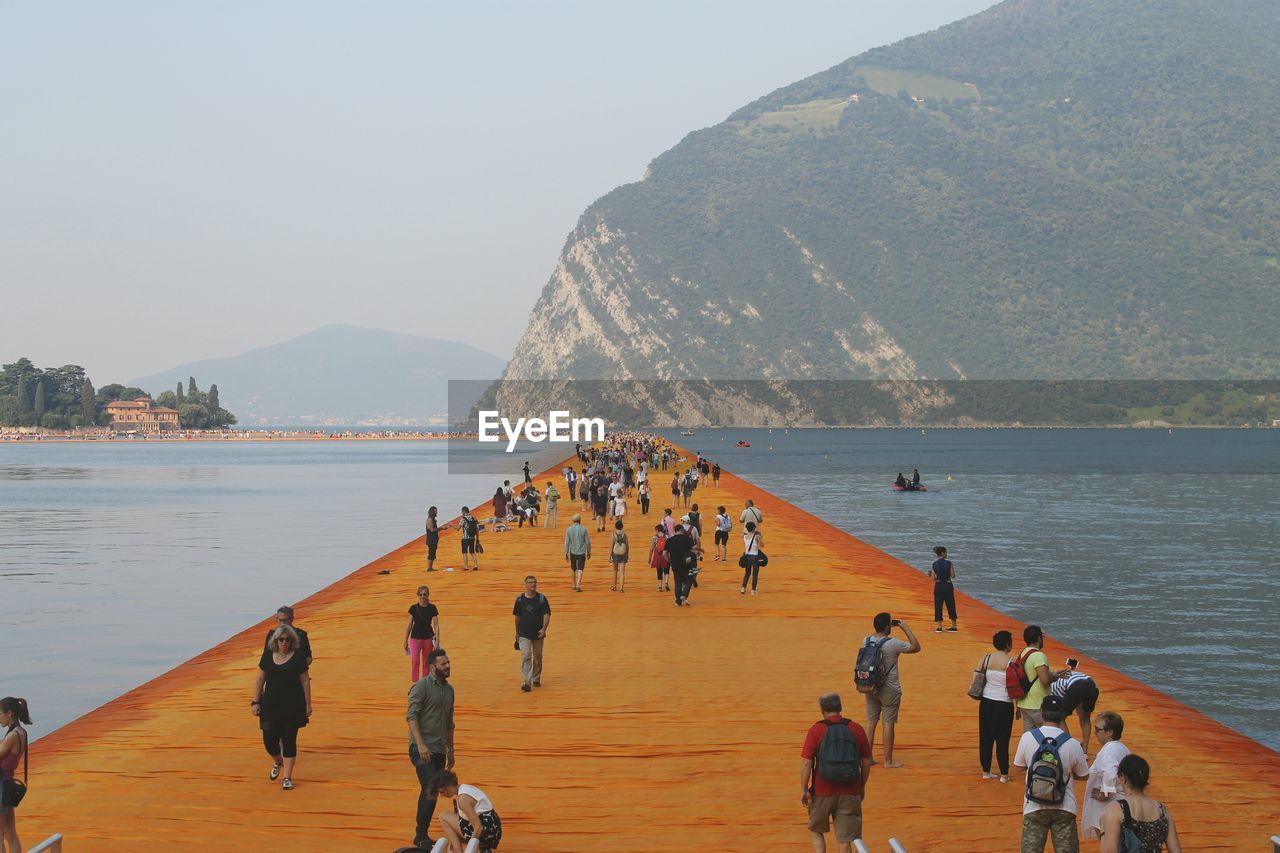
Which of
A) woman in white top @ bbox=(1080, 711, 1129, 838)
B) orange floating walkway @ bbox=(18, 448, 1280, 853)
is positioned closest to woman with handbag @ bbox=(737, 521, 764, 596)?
orange floating walkway @ bbox=(18, 448, 1280, 853)

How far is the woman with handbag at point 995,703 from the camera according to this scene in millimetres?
11297

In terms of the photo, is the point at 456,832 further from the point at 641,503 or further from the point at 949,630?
the point at 641,503

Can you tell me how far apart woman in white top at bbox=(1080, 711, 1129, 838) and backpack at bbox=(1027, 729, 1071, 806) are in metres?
0.18

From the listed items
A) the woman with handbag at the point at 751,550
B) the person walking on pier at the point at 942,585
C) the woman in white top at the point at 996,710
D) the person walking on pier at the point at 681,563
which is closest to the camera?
the woman in white top at the point at 996,710

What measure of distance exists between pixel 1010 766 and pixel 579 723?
4.76 m

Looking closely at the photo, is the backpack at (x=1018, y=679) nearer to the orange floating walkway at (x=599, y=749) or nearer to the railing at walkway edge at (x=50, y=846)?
the orange floating walkway at (x=599, y=749)

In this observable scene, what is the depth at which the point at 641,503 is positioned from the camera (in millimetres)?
46062

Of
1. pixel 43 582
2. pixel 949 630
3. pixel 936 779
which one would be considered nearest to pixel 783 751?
pixel 936 779

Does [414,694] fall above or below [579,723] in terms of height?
above

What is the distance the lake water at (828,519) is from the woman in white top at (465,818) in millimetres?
9413

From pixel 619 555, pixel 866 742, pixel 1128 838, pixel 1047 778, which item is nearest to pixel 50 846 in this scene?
pixel 866 742

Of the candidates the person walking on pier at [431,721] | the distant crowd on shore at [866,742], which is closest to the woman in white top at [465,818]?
the distant crowd on shore at [866,742]

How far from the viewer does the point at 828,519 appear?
→ 49.8m

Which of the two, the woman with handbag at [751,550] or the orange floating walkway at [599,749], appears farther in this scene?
the woman with handbag at [751,550]
